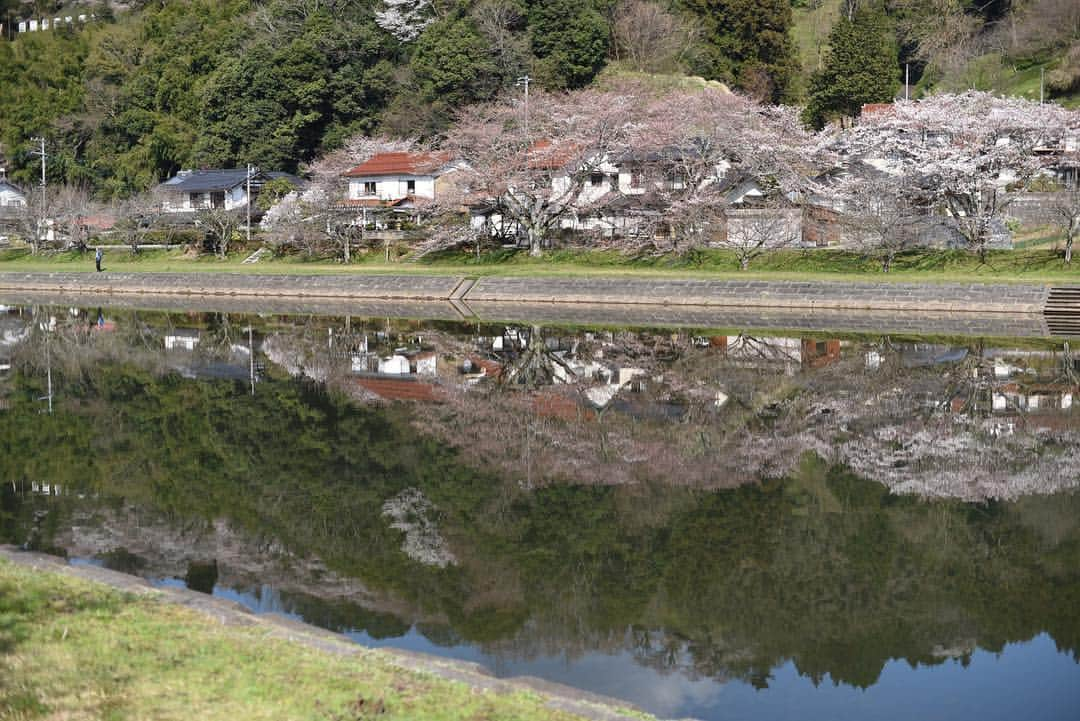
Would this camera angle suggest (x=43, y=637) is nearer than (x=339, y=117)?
Yes

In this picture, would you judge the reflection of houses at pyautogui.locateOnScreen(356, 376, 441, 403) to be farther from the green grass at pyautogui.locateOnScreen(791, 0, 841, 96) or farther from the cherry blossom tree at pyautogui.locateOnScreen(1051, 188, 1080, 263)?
the green grass at pyautogui.locateOnScreen(791, 0, 841, 96)

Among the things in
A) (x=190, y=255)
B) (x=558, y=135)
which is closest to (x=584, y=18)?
(x=558, y=135)

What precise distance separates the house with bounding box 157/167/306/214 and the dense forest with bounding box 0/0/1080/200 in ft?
6.55

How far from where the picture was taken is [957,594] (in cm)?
952

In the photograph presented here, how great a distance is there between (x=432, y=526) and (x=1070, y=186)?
107 ft

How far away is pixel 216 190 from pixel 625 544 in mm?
51672

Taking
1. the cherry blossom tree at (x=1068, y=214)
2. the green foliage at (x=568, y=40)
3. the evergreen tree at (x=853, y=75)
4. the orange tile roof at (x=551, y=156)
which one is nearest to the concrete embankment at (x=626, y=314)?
the cherry blossom tree at (x=1068, y=214)

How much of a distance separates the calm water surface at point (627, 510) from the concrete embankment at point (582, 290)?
829cm

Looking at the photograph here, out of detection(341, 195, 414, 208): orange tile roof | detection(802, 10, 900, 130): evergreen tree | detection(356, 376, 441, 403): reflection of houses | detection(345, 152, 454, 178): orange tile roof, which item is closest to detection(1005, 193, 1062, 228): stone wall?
detection(802, 10, 900, 130): evergreen tree

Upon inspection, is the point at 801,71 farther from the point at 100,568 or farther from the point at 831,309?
the point at 100,568

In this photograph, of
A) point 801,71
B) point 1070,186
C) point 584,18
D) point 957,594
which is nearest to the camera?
point 957,594

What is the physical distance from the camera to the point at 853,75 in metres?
56.8

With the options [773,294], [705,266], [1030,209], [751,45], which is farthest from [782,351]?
[751,45]

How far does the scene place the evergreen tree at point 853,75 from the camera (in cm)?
5659
